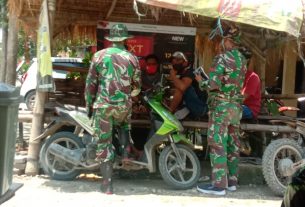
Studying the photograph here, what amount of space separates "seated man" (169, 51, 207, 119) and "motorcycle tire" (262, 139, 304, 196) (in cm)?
120

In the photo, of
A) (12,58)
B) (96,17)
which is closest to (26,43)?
(12,58)

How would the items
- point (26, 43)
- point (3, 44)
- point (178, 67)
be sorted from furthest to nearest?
1. point (26, 43)
2. point (3, 44)
3. point (178, 67)

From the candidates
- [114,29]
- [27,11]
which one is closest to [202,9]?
[114,29]

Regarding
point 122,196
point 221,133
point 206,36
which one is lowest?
point 122,196

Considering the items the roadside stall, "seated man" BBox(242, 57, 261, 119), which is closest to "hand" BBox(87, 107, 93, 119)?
the roadside stall

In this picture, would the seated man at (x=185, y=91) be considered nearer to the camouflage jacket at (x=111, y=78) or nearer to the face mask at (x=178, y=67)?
the face mask at (x=178, y=67)

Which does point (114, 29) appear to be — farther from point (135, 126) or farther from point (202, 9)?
point (135, 126)

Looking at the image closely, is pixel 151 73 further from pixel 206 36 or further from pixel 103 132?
pixel 206 36

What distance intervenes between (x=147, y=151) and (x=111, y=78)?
114cm

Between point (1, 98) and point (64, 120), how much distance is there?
394 cm

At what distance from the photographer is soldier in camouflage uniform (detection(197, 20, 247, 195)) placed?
676 centimetres

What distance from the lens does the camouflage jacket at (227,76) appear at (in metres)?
6.73

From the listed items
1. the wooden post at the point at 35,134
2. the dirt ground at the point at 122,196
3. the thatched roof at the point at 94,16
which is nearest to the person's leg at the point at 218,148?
the dirt ground at the point at 122,196

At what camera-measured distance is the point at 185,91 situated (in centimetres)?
757
